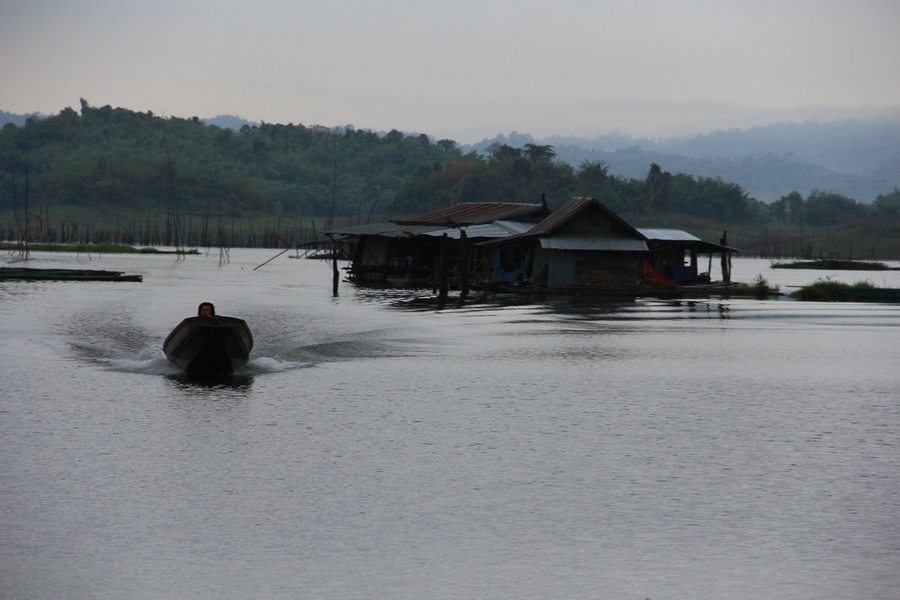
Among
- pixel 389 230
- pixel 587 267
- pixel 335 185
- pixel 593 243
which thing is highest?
pixel 335 185

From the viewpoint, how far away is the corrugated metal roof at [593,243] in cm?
5044

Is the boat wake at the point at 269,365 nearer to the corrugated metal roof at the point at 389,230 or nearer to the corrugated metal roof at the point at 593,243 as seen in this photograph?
the corrugated metal roof at the point at 593,243

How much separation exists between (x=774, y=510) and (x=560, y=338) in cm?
2060

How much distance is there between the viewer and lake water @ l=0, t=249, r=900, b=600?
9.50 m

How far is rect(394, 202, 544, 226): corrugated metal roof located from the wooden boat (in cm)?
3425

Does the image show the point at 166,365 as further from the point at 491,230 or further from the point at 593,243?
the point at 491,230

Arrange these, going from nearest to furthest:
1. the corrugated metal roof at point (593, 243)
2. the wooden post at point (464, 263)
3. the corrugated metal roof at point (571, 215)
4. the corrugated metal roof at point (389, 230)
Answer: the wooden post at point (464, 263) → the corrugated metal roof at point (593, 243) → the corrugated metal roof at point (571, 215) → the corrugated metal roof at point (389, 230)

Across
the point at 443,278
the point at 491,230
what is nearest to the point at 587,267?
the point at 491,230

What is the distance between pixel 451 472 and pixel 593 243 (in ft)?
126

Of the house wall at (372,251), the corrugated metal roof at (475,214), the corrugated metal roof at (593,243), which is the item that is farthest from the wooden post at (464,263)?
the house wall at (372,251)

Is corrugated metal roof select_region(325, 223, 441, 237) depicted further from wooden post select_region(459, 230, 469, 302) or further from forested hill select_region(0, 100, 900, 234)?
forested hill select_region(0, 100, 900, 234)

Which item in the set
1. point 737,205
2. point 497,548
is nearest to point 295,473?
point 497,548

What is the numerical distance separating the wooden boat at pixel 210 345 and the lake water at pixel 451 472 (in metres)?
0.56

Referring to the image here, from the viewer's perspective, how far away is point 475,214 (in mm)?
63375
